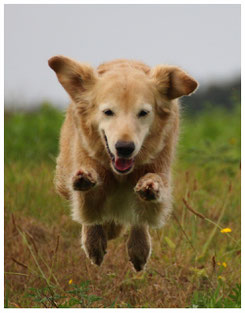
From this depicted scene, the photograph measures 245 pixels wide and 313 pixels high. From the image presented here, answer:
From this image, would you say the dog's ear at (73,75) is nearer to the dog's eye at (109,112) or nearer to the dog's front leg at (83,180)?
the dog's eye at (109,112)

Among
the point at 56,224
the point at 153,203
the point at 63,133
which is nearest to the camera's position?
the point at 153,203

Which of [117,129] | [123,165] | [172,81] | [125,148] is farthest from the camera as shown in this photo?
[172,81]

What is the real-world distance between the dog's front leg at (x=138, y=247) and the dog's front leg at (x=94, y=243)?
11.2 inches

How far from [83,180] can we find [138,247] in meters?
1.52

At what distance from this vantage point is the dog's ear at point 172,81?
17.4ft

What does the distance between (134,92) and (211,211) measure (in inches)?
137

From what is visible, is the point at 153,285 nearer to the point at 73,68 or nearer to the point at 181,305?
the point at 181,305

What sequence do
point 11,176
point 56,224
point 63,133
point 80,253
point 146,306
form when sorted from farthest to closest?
point 11,176 → point 56,224 → point 80,253 → point 63,133 → point 146,306

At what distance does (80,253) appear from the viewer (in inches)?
281

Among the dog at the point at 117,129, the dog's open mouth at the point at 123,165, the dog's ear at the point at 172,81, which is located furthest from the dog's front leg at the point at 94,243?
the dog's ear at the point at 172,81

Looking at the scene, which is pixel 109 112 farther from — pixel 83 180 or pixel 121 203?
pixel 121 203

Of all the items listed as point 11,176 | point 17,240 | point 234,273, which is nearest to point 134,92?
point 234,273

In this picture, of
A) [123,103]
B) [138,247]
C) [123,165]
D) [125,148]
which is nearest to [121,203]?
[123,165]

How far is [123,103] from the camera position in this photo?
496 cm
